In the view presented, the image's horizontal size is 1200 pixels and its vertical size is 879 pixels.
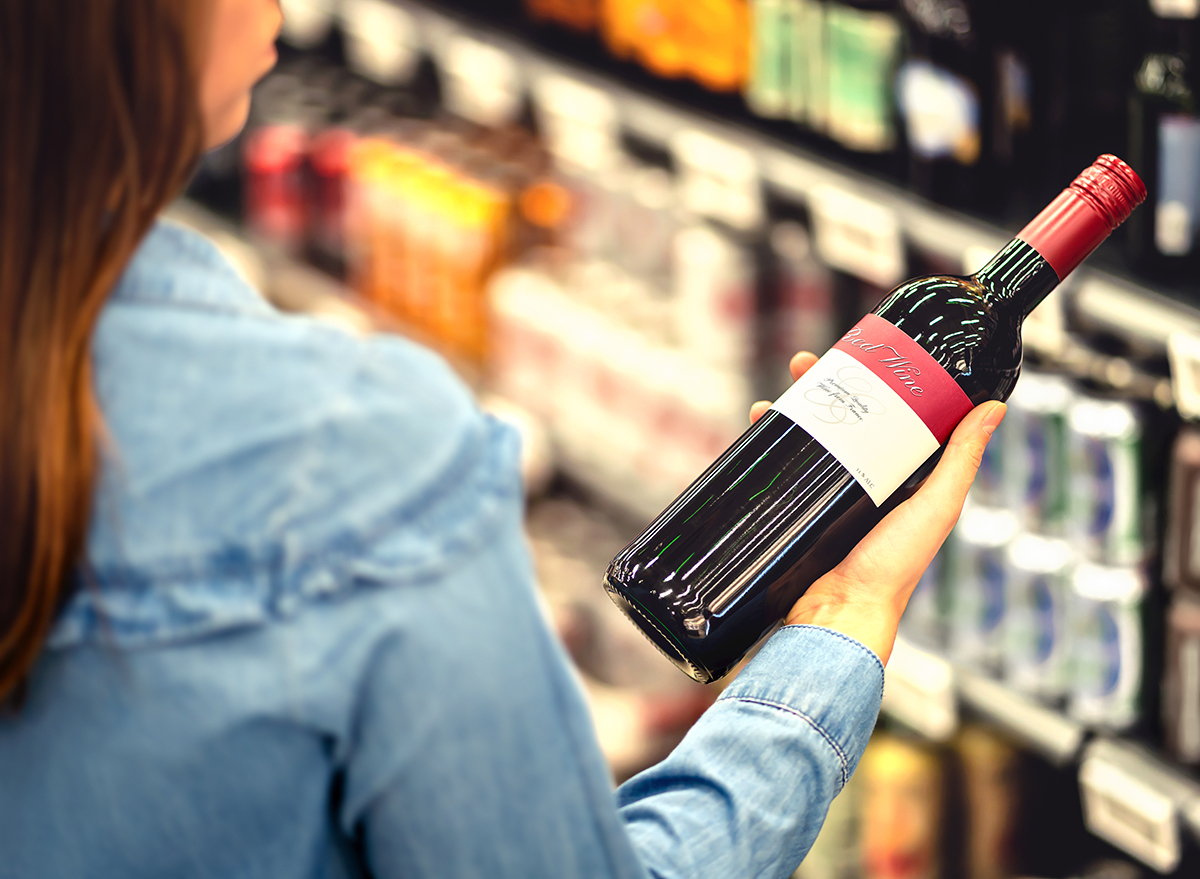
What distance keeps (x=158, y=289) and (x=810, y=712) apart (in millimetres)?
391

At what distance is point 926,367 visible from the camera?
833 millimetres

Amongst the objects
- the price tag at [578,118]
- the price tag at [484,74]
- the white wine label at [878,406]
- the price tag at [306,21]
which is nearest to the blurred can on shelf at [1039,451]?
the white wine label at [878,406]

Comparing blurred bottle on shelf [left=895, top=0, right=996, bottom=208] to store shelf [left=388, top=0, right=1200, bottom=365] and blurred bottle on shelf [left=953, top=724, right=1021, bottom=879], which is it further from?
blurred bottle on shelf [left=953, top=724, right=1021, bottom=879]

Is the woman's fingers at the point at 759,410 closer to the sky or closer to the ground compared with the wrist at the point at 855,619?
closer to the sky

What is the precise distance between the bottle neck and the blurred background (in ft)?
1.00

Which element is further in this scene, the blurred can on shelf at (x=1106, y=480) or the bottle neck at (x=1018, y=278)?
the blurred can on shelf at (x=1106, y=480)

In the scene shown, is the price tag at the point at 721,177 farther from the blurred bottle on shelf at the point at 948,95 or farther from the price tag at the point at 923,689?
the price tag at the point at 923,689

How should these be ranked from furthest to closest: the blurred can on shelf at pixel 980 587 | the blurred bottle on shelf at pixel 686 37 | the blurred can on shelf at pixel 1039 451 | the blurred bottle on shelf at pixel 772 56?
the blurred bottle on shelf at pixel 686 37 → the blurred bottle on shelf at pixel 772 56 → the blurred can on shelf at pixel 980 587 → the blurred can on shelf at pixel 1039 451

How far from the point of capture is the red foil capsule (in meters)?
0.88

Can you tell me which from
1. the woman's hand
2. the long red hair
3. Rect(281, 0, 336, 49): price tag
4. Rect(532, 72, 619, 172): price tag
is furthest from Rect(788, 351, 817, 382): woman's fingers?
Rect(281, 0, 336, 49): price tag

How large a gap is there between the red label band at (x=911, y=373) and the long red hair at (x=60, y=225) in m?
0.47

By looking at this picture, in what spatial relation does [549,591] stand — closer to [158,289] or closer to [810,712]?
[810,712]

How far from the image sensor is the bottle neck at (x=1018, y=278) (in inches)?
36.5

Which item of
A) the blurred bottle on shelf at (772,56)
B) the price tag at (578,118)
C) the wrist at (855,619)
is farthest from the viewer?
the price tag at (578,118)
